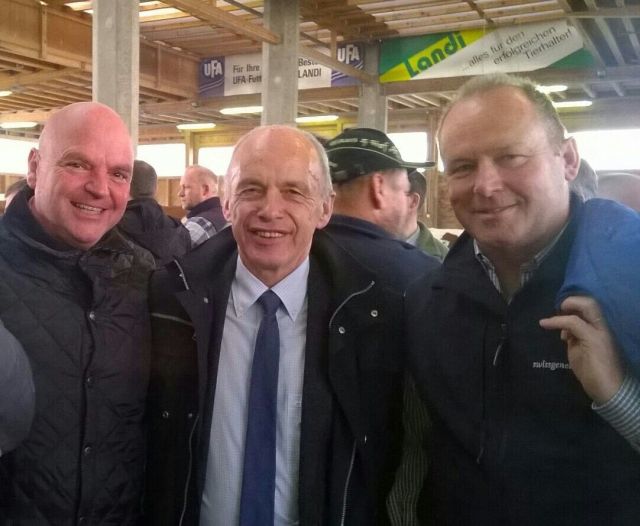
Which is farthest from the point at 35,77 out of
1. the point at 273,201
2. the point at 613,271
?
the point at 613,271

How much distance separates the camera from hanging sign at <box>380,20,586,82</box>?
31.8ft

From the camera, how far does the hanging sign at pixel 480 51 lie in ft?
31.8

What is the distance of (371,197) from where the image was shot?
8.46 feet

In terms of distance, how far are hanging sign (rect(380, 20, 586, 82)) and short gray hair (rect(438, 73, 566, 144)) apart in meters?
8.60

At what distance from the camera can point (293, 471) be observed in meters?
1.80

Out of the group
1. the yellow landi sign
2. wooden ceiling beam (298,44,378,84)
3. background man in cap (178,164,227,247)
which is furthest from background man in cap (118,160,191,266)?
the yellow landi sign

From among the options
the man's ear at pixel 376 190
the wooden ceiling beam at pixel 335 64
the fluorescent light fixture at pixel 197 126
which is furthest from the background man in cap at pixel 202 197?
the fluorescent light fixture at pixel 197 126

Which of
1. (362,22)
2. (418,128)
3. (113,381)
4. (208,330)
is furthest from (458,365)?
(418,128)

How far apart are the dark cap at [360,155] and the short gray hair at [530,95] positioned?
2.92 feet

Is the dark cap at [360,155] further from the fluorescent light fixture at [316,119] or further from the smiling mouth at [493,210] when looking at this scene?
the fluorescent light fixture at [316,119]

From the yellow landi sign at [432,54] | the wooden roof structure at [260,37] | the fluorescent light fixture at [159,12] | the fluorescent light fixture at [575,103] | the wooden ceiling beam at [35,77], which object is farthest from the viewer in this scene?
the fluorescent light fixture at [575,103]

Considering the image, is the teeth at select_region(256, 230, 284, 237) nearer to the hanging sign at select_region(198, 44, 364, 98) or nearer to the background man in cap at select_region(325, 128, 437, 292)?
the background man in cap at select_region(325, 128, 437, 292)

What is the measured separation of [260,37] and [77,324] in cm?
670

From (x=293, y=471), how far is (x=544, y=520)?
640 millimetres
